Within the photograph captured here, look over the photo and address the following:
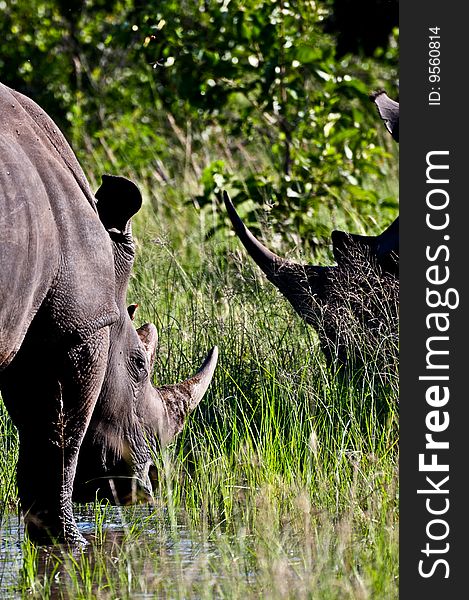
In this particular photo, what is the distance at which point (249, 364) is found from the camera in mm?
6023

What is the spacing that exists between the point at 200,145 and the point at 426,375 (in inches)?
342

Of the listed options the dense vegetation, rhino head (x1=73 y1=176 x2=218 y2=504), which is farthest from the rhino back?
the dense vegetation

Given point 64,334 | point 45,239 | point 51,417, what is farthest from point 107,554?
point 45,239

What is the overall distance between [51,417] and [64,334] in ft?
1.13

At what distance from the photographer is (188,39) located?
28.3 feet

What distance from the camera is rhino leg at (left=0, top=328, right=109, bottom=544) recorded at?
4230 millimetres

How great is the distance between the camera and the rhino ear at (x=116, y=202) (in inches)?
179

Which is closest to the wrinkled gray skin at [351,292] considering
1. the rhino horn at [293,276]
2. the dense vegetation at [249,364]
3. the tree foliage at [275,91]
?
the rhino horn at [293,276]

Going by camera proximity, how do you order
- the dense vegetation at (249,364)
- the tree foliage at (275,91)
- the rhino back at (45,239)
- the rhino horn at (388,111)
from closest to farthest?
the rhino back at (45,239)
the dense vegetation at (249,364)
the rhino horn at (388,111)
the tree foliage at (275,91)

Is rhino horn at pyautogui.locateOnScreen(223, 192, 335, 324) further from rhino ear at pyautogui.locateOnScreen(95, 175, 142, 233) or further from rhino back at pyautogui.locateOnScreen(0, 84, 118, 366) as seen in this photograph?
rhino back at pyautogui.locateOnScreen(0, 84, 118, 366)

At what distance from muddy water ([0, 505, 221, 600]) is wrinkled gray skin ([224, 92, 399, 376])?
119 centimetres

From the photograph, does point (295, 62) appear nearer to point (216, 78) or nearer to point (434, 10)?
point (216, 78)

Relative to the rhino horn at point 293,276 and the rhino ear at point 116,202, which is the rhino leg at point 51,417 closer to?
the rhino ear at point 116,202

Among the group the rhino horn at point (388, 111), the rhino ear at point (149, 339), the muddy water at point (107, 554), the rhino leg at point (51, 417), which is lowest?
the muddy water at point (107, 554)
